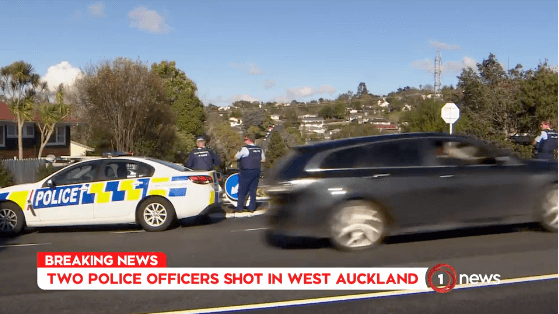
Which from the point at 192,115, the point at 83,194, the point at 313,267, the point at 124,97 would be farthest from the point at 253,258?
the point at 192,115

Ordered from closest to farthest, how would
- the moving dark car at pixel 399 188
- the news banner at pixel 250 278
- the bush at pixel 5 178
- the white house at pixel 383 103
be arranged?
1. the news banner at pixel 250 278
2. the moving dark car at pixel 399 188
3. the bush at pixel 5 178
4. the white house at pixel 383 103

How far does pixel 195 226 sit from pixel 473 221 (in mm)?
5597

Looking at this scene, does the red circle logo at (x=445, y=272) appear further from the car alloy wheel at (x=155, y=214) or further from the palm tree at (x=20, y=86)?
the palm tree at (x=20, y=86)

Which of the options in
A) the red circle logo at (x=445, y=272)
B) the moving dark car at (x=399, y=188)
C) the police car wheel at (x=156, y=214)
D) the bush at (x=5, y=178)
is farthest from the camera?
the bush at (x=5, y=178)

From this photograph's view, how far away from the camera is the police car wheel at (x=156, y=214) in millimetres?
11000

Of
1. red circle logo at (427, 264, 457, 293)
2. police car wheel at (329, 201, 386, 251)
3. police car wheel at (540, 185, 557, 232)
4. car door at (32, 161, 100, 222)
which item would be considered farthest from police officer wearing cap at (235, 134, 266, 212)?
red circle logo at (427, 264, 457, 293)

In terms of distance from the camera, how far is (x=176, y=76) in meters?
51.0

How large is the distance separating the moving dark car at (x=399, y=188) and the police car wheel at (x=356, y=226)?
1 cm

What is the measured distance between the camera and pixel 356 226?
25.1 ft

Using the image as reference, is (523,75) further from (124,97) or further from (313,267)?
(313,267)

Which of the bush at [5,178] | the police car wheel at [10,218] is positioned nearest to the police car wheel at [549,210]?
the police car wheel at [10,218]

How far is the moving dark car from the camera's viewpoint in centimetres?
759

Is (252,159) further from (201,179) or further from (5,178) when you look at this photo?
(5,178)

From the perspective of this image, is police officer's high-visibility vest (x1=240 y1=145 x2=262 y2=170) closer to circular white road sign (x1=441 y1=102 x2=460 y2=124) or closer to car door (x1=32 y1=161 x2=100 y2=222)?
car door (x1=32 y1=161 x2=100 y2=222)
